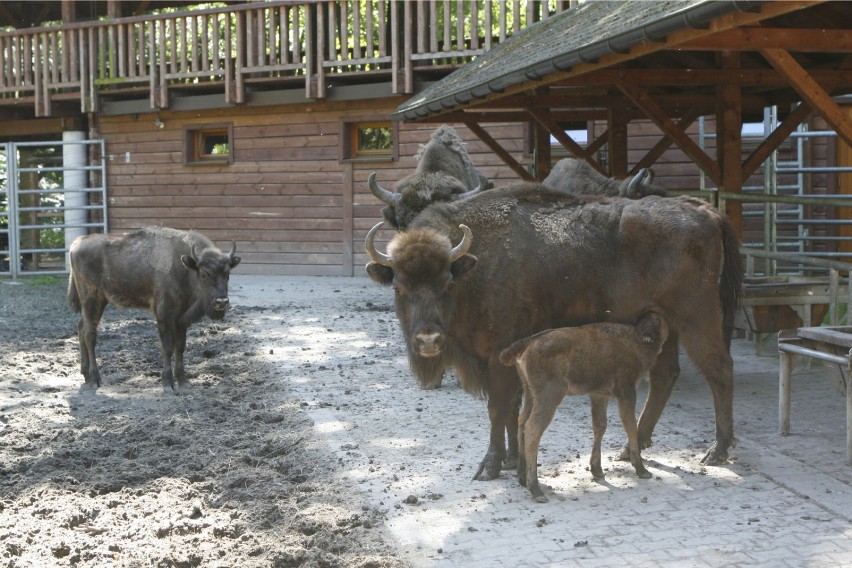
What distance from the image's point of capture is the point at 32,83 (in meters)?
22.7

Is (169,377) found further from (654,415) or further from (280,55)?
(280,55)

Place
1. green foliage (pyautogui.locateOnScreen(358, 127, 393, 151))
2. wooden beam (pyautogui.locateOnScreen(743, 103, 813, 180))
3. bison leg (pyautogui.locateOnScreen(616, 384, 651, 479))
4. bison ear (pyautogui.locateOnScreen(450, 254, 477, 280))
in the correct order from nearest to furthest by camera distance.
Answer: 1. bison leg (pyautogui.locateOnScreen(616, 384, 651, 479))
2. bison ear (pyautogui.locateOnScreen(450, 254, 477, 280))
3. wooden beam (pyautogui.locateOnScreen(743, 103, 813, 180))
4. green foliage (pyautogui.locateOnScreen(358, 127, 393, 151))

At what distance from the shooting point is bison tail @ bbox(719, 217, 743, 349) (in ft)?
21.7

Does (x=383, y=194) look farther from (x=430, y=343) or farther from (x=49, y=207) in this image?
(x=49, y=207)

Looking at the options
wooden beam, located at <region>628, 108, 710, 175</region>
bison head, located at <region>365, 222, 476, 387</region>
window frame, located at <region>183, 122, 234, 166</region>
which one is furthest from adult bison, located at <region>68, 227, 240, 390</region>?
window frame, located at <region>183, 122, 234, 166</region>

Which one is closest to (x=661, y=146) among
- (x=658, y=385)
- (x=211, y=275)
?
(x=211, y=275)

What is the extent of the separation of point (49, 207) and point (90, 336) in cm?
1196

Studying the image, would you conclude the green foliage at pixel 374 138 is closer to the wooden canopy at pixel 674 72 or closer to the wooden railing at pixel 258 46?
the wooden railing at pixel 258 46

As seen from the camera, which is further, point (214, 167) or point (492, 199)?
point (214, 167)

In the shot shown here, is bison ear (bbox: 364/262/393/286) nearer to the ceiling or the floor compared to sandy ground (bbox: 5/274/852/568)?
nearer to the ceiling

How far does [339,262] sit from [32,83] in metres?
8.93

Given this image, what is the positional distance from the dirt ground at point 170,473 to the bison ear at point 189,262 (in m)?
1.15

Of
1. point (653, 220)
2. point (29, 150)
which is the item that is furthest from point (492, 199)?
point (29, 150)

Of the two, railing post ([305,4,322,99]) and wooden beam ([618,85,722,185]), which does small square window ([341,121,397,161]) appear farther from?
wooden beam ([618,85,722,185])
